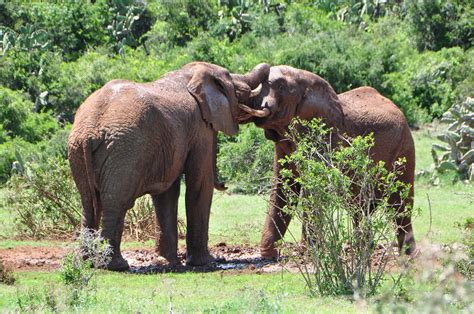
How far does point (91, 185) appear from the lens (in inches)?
505

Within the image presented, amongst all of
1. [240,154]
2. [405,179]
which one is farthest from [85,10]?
[405,179]

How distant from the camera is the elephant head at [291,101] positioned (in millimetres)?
14586

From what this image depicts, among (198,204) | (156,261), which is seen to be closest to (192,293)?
(156,261)

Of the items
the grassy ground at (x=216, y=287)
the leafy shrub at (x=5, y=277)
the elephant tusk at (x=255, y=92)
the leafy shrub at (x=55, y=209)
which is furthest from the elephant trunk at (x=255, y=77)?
the leafy shrub at (x=5, y=277)

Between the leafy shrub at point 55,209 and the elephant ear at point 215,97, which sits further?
the leafy shrub at point 55,209

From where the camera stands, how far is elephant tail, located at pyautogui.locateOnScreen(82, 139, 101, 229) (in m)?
12.6

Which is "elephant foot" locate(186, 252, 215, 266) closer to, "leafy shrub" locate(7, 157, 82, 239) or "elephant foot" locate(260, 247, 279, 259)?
"elephant foot" locate(260, 247, 279, 259)

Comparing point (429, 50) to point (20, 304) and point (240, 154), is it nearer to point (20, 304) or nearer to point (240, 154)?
point (240, 154)

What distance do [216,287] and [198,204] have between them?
2.49 meters

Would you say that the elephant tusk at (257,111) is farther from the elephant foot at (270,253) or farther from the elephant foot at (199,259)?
the elephant foot at (199,259)

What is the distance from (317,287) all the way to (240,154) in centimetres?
1230

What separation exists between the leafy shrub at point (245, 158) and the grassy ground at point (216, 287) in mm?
2273

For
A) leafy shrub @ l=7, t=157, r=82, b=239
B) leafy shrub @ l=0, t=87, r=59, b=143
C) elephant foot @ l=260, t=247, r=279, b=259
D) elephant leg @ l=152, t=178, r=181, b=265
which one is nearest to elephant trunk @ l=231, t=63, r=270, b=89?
elephant leg @ l=152, t=178, r=181, b=265

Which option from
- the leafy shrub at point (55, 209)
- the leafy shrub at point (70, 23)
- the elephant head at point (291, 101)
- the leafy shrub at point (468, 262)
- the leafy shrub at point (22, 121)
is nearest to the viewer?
the leafy shrub at point (468, 262)
